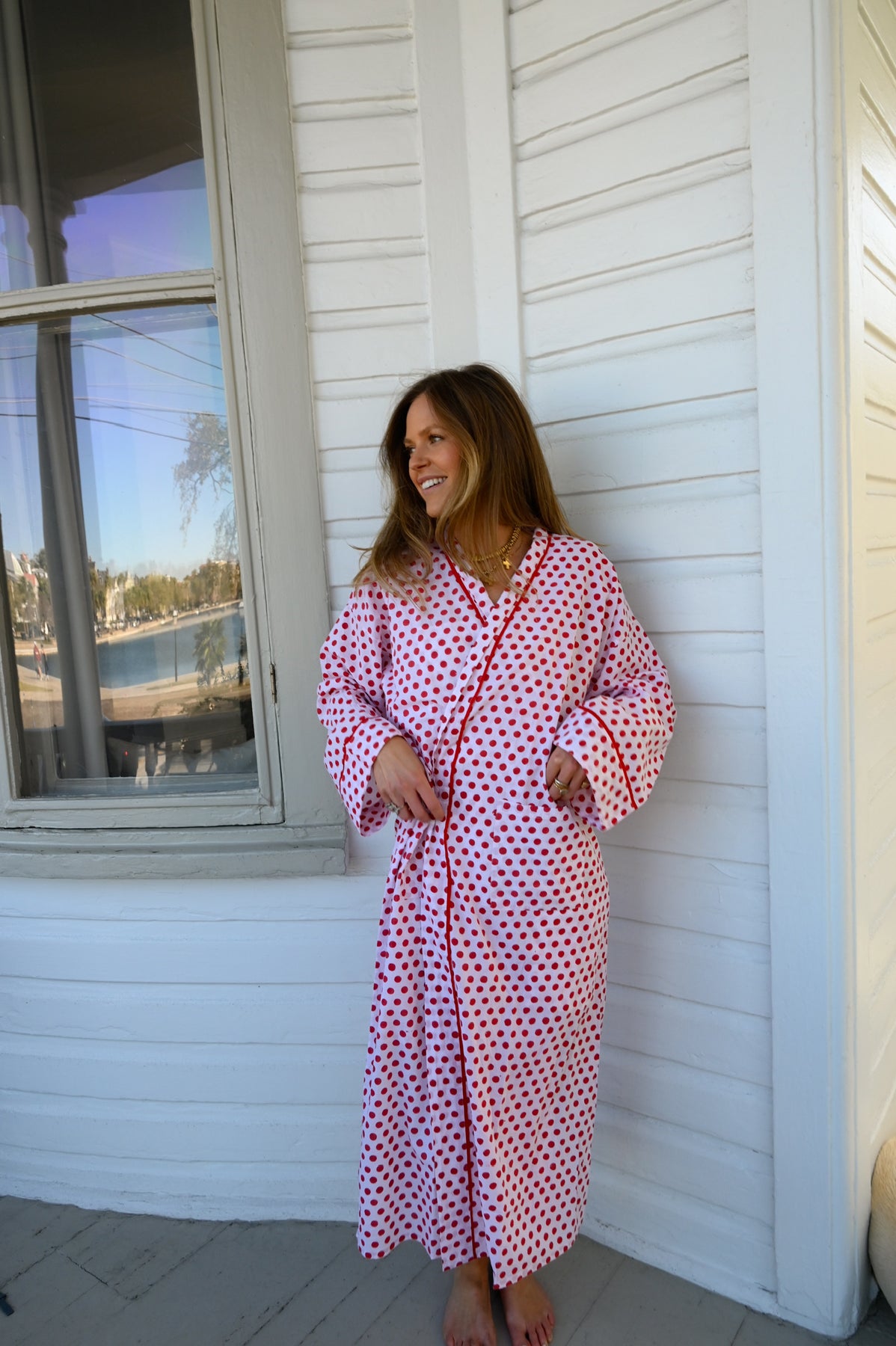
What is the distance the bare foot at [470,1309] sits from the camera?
1.78 m

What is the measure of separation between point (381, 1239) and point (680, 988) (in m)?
0.75

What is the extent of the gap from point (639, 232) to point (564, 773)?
1047mm

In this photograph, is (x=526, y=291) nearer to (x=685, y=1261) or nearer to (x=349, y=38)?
(x=349, y=38)

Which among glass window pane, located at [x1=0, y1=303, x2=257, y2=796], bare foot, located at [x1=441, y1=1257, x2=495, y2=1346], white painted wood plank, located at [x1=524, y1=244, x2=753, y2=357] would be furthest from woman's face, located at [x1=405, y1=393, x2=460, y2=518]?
bare foot, located at [x1=441, y1=1257, x2=495, y2=1346]

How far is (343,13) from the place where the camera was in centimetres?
200

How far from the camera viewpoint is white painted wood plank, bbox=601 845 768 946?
1826mm

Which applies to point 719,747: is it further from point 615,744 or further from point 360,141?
point 360,141

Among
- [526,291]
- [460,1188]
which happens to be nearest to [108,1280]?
[460,1188]

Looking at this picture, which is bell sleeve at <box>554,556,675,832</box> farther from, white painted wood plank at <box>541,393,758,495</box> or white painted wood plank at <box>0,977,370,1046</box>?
white painted wood plank at <box>0,977,370,1046</box>

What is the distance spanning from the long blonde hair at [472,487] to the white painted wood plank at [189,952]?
0.88 m

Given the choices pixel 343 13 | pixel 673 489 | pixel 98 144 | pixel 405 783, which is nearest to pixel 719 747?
pixel 673 489

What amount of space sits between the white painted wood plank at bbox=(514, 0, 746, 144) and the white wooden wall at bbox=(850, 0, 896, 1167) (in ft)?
0.75

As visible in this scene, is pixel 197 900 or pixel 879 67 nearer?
pixel 879 67

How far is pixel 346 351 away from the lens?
2082 millimetres
